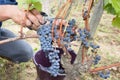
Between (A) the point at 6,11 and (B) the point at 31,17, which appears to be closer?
(B) the point at 31,17

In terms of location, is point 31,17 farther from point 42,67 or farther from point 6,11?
point 42,67

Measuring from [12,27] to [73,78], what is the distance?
2.42 metres

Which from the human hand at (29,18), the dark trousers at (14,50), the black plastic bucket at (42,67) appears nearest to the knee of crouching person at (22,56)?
the dark trousers at (14,50)

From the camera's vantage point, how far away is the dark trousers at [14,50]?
2.66 meters

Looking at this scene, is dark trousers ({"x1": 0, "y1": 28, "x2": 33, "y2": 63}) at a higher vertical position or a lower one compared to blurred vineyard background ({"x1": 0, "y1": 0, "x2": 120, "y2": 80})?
higher

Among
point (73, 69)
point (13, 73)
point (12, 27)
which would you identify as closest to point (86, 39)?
point (73, 69)

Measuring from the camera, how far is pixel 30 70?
297 cm

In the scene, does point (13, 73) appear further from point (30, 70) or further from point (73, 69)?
point (73, 69)

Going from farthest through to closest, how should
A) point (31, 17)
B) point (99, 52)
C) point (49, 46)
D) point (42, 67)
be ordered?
point (99, 52), point (42, 67), point (31, 17), point (49, 46)

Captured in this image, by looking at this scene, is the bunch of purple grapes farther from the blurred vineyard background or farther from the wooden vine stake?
the blurred vineyard background

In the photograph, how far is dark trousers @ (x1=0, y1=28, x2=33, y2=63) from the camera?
266 centimetres

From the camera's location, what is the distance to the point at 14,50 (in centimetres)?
269

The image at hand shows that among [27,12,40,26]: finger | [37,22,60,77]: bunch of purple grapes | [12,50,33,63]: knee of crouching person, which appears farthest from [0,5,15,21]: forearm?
[12,50,33,63]: knee of crouching person

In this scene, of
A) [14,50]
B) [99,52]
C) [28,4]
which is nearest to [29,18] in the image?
[28,4]
